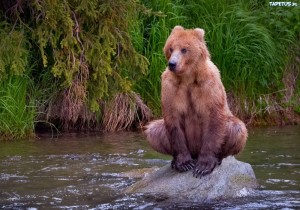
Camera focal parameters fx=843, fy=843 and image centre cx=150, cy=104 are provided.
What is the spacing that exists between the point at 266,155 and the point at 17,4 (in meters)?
3.67

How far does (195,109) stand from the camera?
7160mm

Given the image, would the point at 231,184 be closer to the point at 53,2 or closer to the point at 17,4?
the point at 53,2

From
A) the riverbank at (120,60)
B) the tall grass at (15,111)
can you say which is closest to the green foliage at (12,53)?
the riverbank at (120,60)

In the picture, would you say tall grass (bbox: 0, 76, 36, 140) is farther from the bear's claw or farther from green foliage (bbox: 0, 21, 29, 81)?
the bear's claw

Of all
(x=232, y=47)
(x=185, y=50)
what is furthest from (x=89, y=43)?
(x=185, y=50)

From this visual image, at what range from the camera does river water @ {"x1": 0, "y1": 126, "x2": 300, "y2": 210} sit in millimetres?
7086

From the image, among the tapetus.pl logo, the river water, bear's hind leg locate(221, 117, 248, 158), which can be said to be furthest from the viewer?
the tapetus.pl logo

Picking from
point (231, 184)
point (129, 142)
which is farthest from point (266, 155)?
point (231, 184)

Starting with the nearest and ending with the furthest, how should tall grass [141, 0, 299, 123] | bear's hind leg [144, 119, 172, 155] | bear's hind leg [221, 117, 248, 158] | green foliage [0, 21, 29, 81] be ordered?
1. bear's hind leg [221, 117, 248, 158]
2. bear's hind leg [144, 119, 172, 155]
3. green foliage [0, 21, 29, 81]
4. tall grass [141, 0, 299, 123]

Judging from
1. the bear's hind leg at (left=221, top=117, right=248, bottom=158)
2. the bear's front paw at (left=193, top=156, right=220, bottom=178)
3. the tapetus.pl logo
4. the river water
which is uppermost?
the tapetus.pl logo

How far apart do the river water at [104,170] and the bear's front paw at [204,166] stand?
1.01 feet

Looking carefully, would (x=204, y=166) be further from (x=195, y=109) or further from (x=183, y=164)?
(x=195, y=109)

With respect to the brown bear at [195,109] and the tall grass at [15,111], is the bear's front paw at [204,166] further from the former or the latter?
the tall grass at [15,111]

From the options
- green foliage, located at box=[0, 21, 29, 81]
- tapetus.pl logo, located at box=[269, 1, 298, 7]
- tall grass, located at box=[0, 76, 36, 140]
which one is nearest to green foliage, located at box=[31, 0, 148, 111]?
green foliage, located at box=[0, 21, 29, 81]
